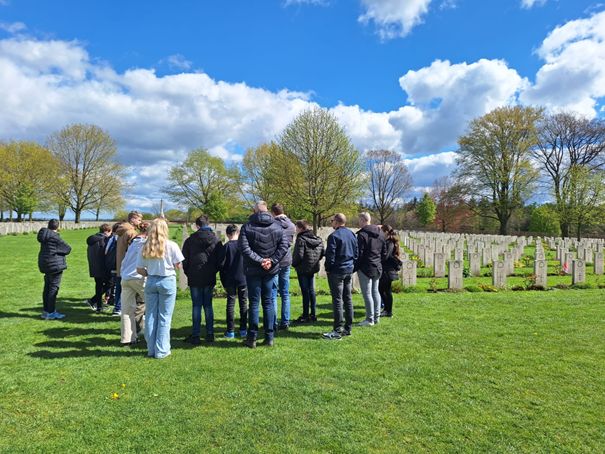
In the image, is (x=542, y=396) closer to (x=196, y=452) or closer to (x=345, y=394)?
(x=345, y=394)

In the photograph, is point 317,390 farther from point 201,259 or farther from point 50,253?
point 50,253

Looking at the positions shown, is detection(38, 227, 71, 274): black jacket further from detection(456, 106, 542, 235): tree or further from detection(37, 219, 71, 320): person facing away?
detection(456, 106, 542, 235): tree

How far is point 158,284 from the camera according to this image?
16.3 feet

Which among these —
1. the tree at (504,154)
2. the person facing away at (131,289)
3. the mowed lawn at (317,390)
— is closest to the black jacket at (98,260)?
the mowed lawn at (317,390)

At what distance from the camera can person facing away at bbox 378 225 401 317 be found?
715 cm

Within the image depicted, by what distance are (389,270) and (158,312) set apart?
4146mm

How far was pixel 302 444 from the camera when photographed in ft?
10.0

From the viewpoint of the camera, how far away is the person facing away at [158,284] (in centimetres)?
496

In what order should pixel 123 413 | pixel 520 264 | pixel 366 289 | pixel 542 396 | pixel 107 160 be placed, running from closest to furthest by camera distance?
1. pixel 123 413
2. pixel 542 396
3. pixel 366 289
4. pixel 520 264
5. pixel 107 160

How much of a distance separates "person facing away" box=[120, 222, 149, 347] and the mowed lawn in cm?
27

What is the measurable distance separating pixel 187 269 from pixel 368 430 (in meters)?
3.44

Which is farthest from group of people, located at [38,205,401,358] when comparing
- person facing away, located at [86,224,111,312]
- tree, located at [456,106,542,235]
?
tree, located at [456,106,542,235]

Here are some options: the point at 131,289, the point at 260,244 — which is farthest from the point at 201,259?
the point at 131,289

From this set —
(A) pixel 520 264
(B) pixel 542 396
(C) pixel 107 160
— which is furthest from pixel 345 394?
(C) pixel 107 160
